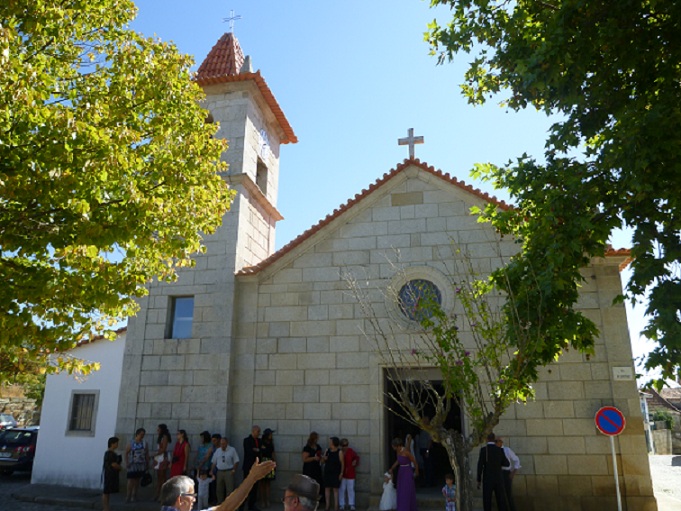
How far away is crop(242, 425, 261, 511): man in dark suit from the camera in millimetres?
11477

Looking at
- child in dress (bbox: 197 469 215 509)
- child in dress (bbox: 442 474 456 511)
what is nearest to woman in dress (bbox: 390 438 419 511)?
child in dress (bbox: 442 474 456 511)

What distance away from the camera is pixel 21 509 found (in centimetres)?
1175

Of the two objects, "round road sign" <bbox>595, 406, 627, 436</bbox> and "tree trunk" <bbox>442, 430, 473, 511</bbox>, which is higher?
"round road sign" <bbox>595, 406, 627, 436</bbox>

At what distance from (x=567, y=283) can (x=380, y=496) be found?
674 cm

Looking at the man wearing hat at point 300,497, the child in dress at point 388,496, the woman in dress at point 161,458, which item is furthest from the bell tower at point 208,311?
the man wearing hat at point 300,497

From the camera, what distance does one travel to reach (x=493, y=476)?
10.2 meters

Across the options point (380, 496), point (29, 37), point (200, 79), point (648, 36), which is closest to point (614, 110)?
point (648, 36)

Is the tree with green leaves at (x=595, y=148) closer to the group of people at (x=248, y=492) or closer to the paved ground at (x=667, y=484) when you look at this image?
the group of people at (x=248, y=492)

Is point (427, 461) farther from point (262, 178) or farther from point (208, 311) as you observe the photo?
point (262, 178)

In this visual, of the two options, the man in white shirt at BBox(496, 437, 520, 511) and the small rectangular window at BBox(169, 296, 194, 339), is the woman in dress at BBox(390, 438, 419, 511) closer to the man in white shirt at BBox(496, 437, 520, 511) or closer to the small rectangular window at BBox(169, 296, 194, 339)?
the man in white shirt at BBox(496, 437, 520, 511)

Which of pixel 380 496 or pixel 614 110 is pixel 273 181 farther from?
pixel 614 110

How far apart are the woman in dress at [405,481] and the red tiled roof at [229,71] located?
10771 mm

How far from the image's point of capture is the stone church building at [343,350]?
11188 mm

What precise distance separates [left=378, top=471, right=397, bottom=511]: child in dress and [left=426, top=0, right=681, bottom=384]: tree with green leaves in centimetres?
527
